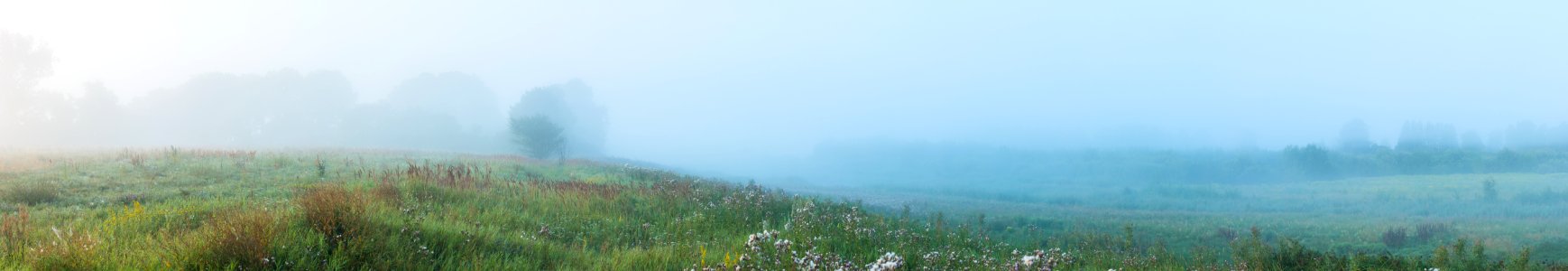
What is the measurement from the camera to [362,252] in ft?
18.4

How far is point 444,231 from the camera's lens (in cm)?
695

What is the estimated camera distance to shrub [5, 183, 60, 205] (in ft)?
31.4

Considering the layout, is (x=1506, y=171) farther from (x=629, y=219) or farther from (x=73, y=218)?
(x=73, y=218)

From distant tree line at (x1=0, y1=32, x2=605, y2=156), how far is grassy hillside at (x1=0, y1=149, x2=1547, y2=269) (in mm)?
46885

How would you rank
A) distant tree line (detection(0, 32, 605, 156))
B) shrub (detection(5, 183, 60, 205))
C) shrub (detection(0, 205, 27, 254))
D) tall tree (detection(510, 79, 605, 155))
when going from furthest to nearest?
tall tree (detection(510, 79, 605, 155)) < distant tree line (detection(0, 32, 605, 156)) < shrub (detection(5, 183, 60, 205)) < shrub (detection(0, 205, 27, 254))

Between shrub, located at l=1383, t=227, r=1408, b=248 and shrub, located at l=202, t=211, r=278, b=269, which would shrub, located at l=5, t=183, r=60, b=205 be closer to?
shrub, located at l=202, t=211, r=278, b=269

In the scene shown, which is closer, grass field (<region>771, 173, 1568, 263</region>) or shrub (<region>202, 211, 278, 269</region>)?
shrub (<region>202, 211, 278, 269</region>)

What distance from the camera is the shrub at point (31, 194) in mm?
9578

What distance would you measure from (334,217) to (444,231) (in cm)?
109

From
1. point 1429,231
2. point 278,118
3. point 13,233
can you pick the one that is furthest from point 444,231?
point 278,118

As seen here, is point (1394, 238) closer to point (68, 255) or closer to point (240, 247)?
point (240, 247)

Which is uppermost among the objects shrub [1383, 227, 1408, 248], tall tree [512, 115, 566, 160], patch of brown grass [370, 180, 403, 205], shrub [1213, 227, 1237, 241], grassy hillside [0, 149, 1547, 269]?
tall tree [512, 115, 566, 160]

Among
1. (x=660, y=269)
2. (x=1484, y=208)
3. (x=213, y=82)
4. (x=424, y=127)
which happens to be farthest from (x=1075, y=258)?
(x=213, y=82)

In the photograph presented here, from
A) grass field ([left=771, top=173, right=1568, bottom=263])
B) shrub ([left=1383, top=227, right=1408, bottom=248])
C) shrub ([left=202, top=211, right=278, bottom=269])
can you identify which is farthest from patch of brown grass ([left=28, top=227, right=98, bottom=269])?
shrub ([left=1383, top=227, right=1408, bottom=248])
